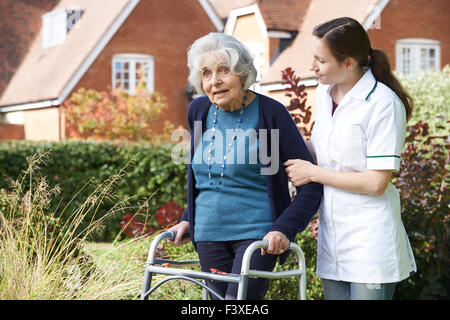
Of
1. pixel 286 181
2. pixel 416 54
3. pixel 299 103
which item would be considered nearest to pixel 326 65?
pixel 286 181

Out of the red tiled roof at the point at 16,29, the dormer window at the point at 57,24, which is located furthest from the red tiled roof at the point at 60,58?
the red tiled roof at the point at 16,29

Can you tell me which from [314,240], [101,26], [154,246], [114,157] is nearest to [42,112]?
[101,26]

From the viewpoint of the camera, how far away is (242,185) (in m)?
3.06

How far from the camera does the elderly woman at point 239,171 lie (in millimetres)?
3028

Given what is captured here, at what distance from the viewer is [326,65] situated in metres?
3.09

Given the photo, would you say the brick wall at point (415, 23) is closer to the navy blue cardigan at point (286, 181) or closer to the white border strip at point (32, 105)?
the white border strip at point (32, 105)

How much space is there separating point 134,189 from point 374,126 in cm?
860

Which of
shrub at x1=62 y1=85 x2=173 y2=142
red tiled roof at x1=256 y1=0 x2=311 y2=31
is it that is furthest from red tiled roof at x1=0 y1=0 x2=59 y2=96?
red tiled roof at x1=256 y1=0 x2=311 y2=31

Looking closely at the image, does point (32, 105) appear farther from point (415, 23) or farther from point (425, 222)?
point (425, 222)

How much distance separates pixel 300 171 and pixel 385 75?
0.63 metres

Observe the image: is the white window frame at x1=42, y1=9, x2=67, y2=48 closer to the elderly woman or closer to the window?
the window

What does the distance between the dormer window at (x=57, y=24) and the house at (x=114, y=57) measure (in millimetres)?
65

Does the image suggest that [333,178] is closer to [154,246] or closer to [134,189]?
[154,246]

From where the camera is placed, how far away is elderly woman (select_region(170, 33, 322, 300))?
3.03 metres
